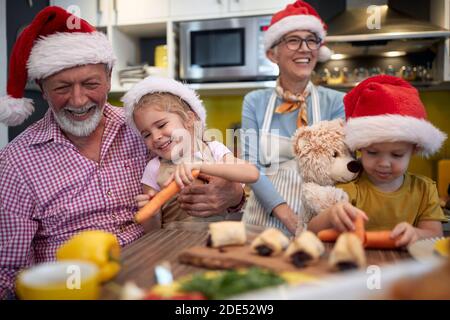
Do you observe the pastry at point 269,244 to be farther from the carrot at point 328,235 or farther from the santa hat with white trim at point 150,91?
the santa hat with white trim at point 150,91

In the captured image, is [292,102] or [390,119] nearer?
[390,119]

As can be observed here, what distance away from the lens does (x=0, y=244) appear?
3.10 feet

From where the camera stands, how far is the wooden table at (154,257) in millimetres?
466

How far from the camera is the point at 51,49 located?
0.95 metres

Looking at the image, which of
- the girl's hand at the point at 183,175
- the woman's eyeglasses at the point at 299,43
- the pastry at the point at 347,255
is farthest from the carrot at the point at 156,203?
the woman's eyeglasses at the point at 299,43

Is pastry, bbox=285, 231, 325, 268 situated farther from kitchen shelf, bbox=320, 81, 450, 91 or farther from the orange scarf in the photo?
kitchen shelf, bbox=320, 81, 450, 91

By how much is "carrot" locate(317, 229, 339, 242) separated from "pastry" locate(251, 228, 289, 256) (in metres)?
0.05

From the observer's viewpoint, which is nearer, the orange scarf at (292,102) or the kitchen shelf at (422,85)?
the orange scarf at (292,102)

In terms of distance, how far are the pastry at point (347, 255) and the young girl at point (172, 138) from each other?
0.37m

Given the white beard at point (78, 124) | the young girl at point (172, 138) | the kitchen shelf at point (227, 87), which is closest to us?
the young girl at point (172, 138)

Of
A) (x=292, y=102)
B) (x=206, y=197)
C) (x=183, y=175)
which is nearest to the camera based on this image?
(x=183, y=175)

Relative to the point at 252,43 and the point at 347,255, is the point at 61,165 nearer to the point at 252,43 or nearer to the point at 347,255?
the point at 347,255

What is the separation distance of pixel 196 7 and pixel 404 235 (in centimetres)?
202

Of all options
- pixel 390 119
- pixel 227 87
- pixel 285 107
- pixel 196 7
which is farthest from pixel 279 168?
pixel 196 7
